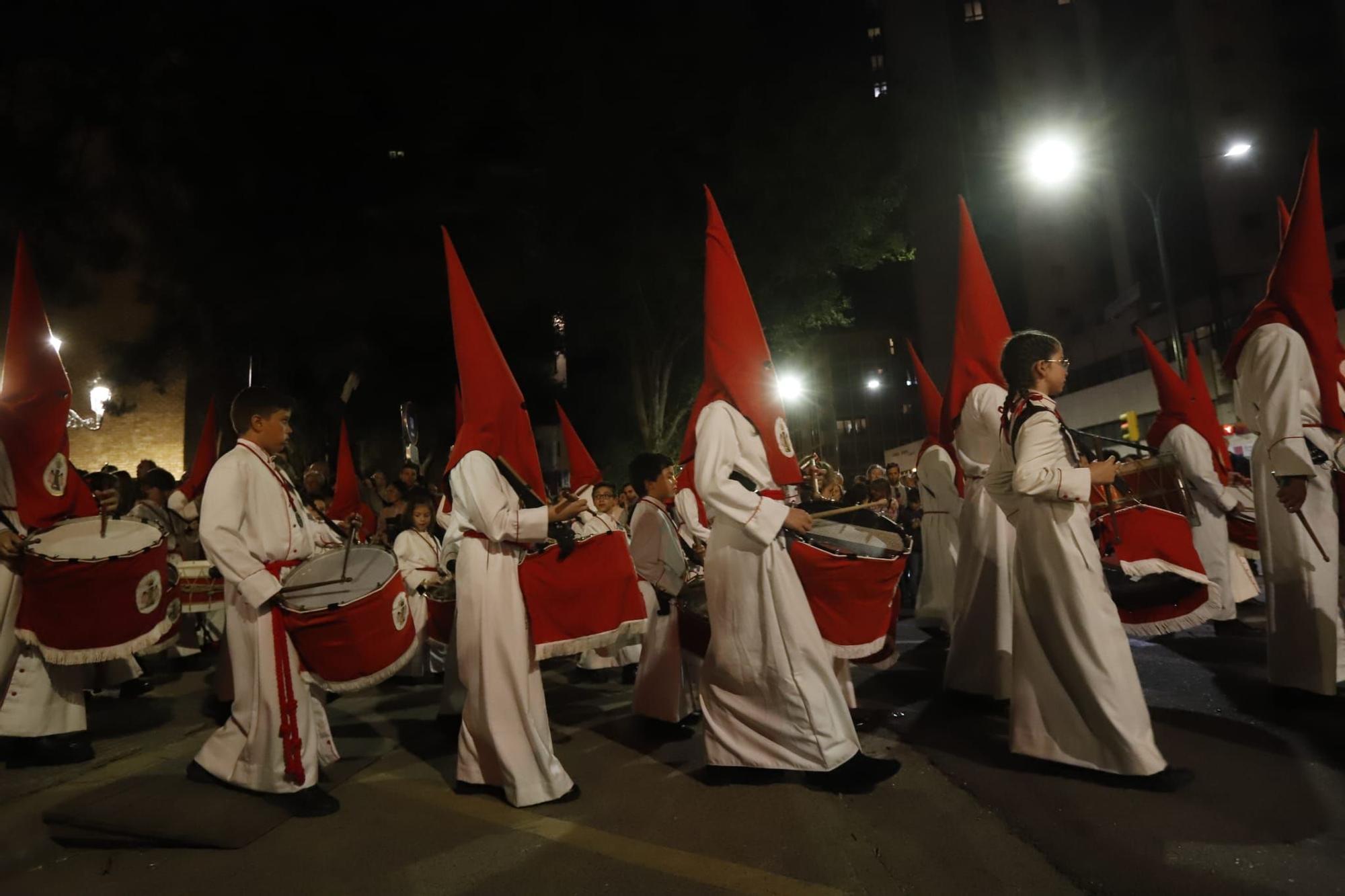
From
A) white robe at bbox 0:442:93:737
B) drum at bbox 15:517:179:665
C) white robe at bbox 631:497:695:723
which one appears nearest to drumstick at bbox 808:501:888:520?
white robe at bbox 631:497:695:723

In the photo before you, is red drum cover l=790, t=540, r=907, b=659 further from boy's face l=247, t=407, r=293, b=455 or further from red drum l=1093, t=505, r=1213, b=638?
boy's face l=247, t=407, r=293, b=455

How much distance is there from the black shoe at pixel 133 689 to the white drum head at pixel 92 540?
10.0ft

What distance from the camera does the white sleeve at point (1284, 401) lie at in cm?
475

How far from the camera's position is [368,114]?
51.1ft

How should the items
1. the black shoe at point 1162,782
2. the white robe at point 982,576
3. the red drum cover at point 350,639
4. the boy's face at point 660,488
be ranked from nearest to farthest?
the black shoe at point 1162,782, the red drum cover at point 350,639, the white robe at point 982,576, the boy's face at point 660,488

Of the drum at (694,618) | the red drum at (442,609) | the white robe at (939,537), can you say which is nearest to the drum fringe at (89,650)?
the red drum at (442,609)

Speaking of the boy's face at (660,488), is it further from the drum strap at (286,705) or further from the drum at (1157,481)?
the drum at (1157,481)

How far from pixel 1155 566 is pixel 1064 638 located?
88 centimetres

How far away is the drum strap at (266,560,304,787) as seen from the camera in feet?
13.4

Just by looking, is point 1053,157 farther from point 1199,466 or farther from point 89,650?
point 89,650

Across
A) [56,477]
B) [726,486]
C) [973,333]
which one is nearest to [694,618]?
[726,486]

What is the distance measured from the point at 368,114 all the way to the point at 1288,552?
600 inches

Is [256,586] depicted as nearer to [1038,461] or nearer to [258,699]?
[258,699]

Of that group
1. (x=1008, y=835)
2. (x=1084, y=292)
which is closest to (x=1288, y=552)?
(x=1008, y=835)
